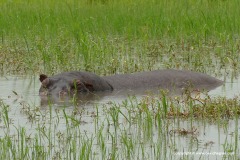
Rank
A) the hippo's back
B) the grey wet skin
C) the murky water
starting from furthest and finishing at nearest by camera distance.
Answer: the hippo's back → the grey wet skin → the murky water

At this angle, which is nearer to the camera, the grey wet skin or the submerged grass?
the submerged grass

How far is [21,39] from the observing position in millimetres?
14422

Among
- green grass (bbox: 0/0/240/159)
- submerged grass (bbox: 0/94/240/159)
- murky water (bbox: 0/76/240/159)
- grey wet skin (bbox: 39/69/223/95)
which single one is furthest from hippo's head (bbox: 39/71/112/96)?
submerged grass (bbox: 0/94/240/159)

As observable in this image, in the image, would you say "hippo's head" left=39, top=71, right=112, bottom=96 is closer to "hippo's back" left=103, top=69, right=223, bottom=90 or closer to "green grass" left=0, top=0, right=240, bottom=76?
"hippo's back" left=103, top=69, right=223, bottom=90

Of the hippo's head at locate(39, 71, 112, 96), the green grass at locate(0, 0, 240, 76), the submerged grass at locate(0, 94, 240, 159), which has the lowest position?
the submerged grass at locate(0, 94, 240, 159)

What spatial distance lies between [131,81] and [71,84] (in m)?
0.89

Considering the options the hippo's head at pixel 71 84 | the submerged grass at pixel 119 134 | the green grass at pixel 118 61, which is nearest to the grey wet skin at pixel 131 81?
the hippo's head at pixel 71 84

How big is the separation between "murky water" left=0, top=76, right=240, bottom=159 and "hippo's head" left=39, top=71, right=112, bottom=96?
0.19 m

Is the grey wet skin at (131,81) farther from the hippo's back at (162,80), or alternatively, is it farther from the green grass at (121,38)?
the green grass at (121,38)

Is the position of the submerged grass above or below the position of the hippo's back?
below

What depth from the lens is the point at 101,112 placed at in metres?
8.63

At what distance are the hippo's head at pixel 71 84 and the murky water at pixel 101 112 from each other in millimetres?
187

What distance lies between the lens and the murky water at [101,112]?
22.6 ft

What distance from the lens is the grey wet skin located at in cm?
1029
